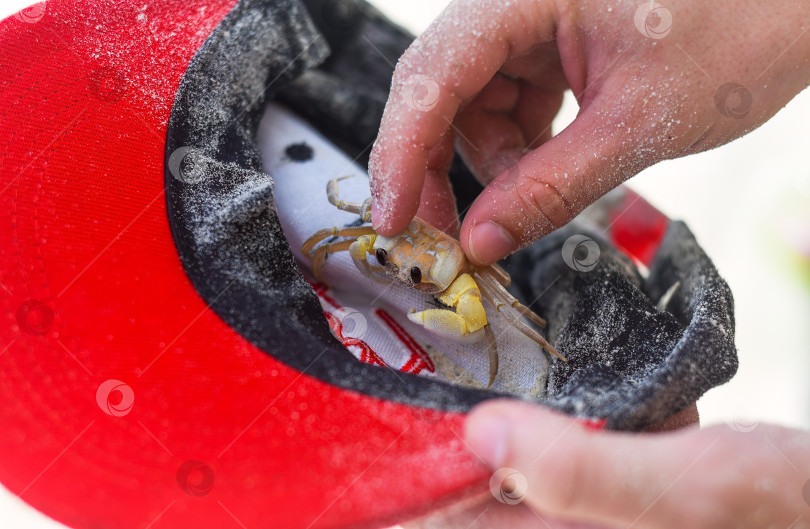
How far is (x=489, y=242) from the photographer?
2.23 feet

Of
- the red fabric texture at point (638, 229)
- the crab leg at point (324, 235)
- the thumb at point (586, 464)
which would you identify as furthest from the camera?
the red fabric texture at point (638, 229)

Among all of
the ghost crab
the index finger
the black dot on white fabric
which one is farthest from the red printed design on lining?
the black dot on white fabric

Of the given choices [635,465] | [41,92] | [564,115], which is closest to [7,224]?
[41,92]

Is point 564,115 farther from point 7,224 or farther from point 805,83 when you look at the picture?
point 7,224

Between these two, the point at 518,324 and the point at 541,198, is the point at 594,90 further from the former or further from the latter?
the point at 518,324

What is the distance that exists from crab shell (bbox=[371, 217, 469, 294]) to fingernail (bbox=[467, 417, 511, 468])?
0.86 feet

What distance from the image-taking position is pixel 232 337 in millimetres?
529

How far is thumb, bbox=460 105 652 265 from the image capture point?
2.13 feet

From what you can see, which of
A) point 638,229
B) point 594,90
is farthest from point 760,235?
point 594,90

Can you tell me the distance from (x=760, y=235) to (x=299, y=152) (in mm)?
1181

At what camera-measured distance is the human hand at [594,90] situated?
0.64 meters

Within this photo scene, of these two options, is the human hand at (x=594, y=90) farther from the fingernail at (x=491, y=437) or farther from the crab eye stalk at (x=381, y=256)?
the fingernail at (x=491, y=437)

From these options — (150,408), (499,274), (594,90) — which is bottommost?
(150,408)

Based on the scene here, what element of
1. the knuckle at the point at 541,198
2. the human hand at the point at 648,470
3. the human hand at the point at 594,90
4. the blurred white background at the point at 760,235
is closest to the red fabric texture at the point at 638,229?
the blurred white background at the point at 760,235
